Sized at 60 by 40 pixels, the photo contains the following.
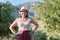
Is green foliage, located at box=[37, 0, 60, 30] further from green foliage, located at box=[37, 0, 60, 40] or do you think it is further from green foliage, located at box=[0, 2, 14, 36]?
green foliage, located at box=[0, 2, 14, 36]

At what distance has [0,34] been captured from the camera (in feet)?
33.3

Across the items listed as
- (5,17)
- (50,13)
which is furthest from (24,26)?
(50,13)

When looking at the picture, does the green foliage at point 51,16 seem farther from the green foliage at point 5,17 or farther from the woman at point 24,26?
the woman at point 24,26

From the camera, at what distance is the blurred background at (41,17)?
993 cm

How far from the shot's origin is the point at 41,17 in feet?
40.3

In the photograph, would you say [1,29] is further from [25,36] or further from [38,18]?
[25,36]

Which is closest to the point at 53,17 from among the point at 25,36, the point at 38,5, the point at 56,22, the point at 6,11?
the point at 56,22

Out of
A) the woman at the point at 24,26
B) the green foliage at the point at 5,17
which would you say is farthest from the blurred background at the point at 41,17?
the woman at the point at 24,26

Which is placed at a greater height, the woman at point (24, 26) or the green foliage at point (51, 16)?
the woman at point (24, 26)

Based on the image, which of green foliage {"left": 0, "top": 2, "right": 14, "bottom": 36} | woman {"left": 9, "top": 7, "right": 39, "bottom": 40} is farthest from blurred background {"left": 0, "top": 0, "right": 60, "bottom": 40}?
woman {"left": 9, "top": 7, "right": 39, "bottom": 40}

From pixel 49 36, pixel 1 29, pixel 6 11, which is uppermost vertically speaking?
pixel 6 11

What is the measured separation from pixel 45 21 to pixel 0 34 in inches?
97.8

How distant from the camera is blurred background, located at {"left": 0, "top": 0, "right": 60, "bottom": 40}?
9.93 m

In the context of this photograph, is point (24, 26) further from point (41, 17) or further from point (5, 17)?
point (41, 17)
